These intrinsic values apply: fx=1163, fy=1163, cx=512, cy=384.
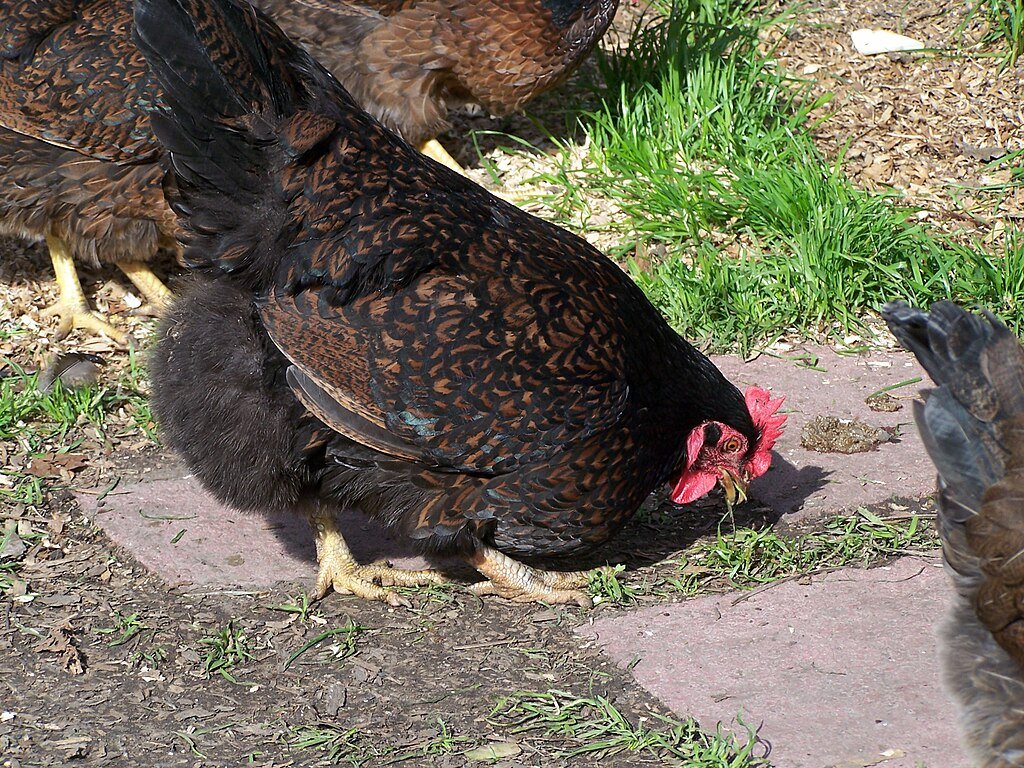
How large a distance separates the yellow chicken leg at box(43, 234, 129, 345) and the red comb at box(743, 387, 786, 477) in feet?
9.77

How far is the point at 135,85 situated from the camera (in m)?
4.68

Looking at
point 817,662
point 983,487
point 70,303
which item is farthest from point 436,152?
point 983,487

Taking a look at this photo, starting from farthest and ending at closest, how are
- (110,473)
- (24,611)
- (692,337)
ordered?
(692,337), (110,473), (24,611)

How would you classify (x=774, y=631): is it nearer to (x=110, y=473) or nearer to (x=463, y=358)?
(x=463, y=358)

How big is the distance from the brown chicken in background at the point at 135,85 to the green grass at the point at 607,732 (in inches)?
108

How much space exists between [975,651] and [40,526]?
312cm

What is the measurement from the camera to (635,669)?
133 inches

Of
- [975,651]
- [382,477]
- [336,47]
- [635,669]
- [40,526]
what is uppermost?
[336,47]

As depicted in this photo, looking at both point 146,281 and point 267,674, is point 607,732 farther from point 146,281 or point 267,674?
point 146,281

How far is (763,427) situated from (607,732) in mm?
1238

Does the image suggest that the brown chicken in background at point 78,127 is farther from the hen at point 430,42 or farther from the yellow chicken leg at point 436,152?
the yellow chicken leg at point 436,152

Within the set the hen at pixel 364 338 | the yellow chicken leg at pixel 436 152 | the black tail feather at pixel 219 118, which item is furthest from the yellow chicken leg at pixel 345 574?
the yellow chicken leg at pixel 436 152

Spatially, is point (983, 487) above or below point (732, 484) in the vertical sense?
above

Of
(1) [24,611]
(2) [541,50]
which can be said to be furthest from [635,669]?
(2) [541,50]
